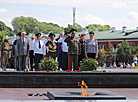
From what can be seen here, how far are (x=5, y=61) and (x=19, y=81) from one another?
5.58m

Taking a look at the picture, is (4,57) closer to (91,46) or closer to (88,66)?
(91,46)

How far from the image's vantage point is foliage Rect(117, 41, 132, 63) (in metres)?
66.0

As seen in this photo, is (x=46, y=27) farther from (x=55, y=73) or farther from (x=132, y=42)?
(x=55, y=73)

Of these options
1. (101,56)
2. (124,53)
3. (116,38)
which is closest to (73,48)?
(124,53)

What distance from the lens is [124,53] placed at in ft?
218

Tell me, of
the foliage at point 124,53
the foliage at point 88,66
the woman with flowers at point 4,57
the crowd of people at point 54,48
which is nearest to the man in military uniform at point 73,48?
the crowd of people at point 54,48

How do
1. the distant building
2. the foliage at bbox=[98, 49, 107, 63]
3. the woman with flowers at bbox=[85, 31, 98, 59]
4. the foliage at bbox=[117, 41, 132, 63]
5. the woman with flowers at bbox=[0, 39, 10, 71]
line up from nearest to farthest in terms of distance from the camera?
1. the woman with flowers at bbox=[85, 31, 98, 59]
2. the woman with flowers at bbox=[0, 39, 10, 71]
3. the foliage at bbox=[117, 41, 132, 63]
4. the foliage at bbox=[98, 49, 107, 63]
5. the distant building

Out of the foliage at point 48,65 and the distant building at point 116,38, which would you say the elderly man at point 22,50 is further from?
the distant building at point 116,38

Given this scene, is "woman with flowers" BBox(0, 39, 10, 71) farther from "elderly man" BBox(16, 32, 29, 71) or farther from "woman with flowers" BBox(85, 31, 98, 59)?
"woman with flowers" BBox(85, 31, 98, 59)

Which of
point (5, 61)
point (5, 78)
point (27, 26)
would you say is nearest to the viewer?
point (5, 78)

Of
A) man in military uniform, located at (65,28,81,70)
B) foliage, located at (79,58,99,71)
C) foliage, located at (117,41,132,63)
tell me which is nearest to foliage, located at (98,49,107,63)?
foliage, located at (117,41,132,63)

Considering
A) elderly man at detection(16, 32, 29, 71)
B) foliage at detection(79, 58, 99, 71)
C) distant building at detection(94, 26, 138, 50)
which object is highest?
distant building at detection(94, 26, 138, 50)

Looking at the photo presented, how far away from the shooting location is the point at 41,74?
11.5 metres

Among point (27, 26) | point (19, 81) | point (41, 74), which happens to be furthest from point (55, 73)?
point (27, 26)
